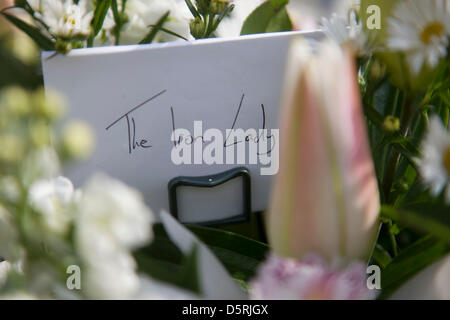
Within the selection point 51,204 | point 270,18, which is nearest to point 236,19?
point 270,18

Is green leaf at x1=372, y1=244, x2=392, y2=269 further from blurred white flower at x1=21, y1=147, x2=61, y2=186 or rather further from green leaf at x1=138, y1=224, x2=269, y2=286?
blurred white flower at x1=21, y1=147, x2=61, y2=186

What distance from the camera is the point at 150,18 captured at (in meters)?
0.41

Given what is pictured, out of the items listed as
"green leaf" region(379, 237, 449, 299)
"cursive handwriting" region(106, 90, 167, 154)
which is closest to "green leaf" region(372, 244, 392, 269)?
"green leaf" region(379, 237, 449, 299)

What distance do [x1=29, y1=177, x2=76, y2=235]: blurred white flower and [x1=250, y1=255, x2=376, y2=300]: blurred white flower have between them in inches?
3.2

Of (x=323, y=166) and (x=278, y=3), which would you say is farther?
(x=278, y=3)

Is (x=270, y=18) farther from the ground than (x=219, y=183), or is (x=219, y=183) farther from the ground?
(x=270, y=18)

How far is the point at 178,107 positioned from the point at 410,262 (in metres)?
0.17

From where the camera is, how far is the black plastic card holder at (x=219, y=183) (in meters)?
0.35

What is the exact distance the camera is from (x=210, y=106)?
13.9 inches

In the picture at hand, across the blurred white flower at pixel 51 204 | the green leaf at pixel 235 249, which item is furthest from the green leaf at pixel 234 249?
the blurred white flower at pixel 51 204

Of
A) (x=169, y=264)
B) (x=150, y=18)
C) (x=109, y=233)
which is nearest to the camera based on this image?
(x=109, y=233)

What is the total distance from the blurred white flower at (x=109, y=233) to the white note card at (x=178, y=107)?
16 cm

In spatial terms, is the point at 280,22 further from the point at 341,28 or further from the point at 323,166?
the point at 323,166

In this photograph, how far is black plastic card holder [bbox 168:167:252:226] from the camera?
0.35 metres
